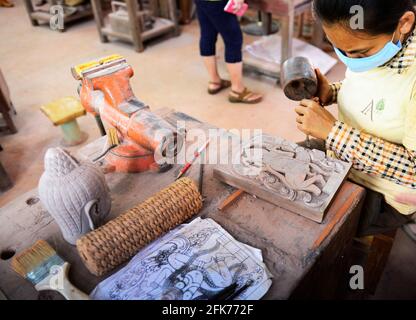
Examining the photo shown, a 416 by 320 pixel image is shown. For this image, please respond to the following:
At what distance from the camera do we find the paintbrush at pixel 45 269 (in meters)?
0.86

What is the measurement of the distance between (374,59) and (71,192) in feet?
3.03

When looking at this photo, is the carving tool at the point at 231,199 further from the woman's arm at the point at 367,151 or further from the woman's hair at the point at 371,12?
the woman's hair at the point at 371,12

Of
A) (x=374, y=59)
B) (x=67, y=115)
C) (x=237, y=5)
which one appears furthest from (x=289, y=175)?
(x=67, y=115)

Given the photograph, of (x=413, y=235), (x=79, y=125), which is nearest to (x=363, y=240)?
(x=413, y=235)

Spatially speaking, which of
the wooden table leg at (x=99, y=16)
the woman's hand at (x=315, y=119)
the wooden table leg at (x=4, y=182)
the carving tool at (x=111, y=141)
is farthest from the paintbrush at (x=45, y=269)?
the wooden table leg at (x=99, y=16)

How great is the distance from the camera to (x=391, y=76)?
1.10 meters

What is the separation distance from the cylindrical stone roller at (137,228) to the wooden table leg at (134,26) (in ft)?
10.3

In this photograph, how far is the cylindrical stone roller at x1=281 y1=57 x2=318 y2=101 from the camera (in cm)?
116

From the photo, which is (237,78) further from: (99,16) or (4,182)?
(99,16)

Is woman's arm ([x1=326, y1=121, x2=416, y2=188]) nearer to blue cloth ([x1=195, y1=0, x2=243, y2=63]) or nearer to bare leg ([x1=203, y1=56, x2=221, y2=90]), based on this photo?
blue cloth ([x1=195, y1=0, x2=243, y2=63])

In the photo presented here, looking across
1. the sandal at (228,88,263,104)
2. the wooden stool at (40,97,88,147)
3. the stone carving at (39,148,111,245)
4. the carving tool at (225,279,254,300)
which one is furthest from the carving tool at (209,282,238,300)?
the sandal at (228,88,263,104)

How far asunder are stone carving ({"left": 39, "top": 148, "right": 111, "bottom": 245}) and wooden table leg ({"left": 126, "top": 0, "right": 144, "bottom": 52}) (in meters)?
3.14

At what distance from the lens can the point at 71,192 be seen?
3.04ft
